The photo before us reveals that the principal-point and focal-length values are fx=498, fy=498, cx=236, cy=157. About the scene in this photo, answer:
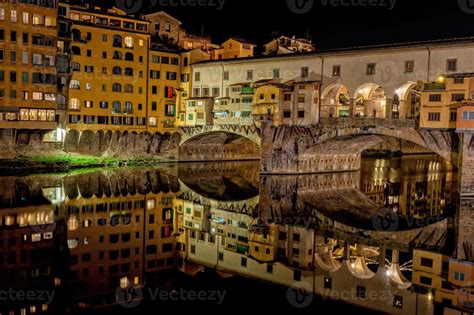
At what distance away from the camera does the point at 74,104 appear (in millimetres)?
55531

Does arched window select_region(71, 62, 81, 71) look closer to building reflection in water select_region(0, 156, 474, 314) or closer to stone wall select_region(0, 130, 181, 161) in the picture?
stone wall select_region(0, 130, 181, 161)

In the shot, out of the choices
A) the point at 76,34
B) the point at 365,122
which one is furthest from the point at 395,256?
the point at 76,34

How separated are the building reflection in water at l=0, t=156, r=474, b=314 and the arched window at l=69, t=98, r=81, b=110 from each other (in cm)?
1308

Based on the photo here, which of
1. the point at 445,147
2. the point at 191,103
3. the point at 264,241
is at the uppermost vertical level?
the point at 191,103

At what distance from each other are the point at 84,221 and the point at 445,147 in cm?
2768

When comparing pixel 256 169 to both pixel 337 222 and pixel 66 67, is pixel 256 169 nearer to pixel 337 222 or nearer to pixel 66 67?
pixel 66 67

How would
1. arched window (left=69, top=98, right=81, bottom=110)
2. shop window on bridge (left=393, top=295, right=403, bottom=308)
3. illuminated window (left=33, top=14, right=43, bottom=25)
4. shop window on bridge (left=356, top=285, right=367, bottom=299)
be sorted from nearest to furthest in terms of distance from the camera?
shop window on bridge (left=393, top=295, right=403, bottom=308) < shop window on bridge (left=356, top=285, right=367, bottom=299) < illuminated window (left=33, top=14, right=43, bottom=25) < arched window (left=69, top=98, right=81, bottom=110)

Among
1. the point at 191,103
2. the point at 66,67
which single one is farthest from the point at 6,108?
the point at 191,103

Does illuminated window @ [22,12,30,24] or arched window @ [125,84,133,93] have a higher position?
illuminated window @ [22,12,30,24]

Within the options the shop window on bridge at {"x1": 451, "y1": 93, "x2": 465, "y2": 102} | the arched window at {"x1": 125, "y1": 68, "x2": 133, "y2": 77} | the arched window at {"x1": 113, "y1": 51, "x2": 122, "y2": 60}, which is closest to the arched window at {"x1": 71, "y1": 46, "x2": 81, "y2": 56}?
the arched window at {"x1": 113, "y1": 51, "x2": 122, "y2": 60}

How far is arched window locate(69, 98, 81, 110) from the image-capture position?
55.3 m

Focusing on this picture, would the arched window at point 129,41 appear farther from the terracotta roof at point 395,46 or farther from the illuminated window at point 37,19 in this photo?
the terracotta roof at point 395,46

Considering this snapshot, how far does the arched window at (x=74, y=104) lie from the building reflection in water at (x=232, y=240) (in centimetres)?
1308

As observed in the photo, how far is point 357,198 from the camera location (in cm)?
3872
